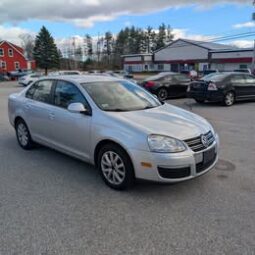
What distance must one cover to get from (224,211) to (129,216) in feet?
3.67

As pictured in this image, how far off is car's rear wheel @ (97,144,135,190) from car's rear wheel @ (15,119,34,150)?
2.26 metres

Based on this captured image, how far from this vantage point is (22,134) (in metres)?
6.21

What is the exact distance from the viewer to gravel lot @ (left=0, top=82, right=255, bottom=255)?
9.68ft

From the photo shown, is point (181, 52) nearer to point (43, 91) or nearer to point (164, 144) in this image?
point (43, 91)

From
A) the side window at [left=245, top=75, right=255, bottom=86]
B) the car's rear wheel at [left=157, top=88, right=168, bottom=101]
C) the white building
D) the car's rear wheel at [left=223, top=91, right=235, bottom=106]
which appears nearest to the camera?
the car's rear wheel at [left=223, top=91, right=235, bottom=106]

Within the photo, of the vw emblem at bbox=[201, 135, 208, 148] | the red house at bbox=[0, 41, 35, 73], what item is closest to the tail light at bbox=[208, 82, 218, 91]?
the vw emblem at bbox=[201, 135, 208, 148]

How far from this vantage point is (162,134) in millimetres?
3850

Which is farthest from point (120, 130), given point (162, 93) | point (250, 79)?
point (250, 79)

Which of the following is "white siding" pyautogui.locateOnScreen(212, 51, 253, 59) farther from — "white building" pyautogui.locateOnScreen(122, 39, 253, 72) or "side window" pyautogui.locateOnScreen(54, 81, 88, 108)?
"side window" pyautogui.locateOnScreen(54, 81, 88, 108)

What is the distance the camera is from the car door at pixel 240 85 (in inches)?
522

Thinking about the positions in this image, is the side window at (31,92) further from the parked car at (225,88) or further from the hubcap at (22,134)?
the parked car at (225,88)

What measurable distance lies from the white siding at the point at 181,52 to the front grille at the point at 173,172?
6546 centimetres

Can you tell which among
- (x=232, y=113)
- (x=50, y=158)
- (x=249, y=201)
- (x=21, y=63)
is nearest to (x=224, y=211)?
(x=249, y=201)

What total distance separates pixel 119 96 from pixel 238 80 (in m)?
10.0
